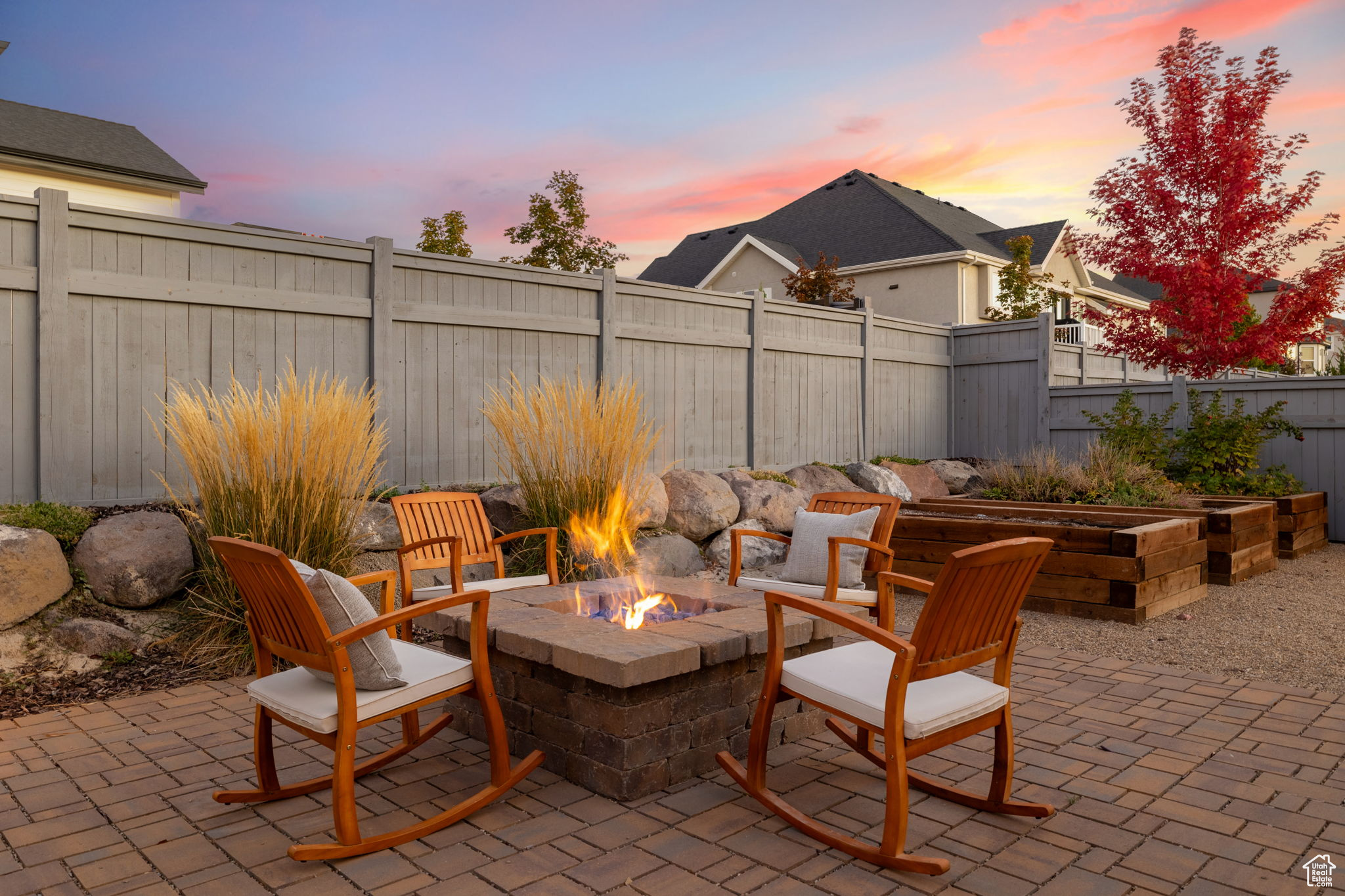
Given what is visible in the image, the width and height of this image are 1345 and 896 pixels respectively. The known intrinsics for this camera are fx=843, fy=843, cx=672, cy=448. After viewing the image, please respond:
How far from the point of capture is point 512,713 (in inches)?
113

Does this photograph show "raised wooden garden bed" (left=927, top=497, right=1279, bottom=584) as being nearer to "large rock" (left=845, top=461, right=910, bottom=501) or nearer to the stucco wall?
"large rock" (left=845, top=461, right=910, bottom=501)

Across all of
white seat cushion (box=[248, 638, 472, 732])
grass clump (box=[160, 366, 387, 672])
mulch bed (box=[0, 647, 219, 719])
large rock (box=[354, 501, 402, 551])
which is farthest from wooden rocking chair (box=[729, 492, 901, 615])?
mulch bed (box=[0, 647, 219, 719])

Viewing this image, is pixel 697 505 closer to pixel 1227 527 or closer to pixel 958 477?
pixel 1227 527

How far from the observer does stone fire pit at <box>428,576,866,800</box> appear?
2.47 meters

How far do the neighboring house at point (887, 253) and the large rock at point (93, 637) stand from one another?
47.4 ft

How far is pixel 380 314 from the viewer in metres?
5.30

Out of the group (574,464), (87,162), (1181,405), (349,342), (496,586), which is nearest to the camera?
(496,586)

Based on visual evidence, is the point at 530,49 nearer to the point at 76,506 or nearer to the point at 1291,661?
the point at 76,506

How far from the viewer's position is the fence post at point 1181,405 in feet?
27.5

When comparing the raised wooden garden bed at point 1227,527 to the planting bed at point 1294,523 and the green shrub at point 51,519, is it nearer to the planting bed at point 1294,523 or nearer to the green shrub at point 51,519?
the planting bed at point 1294,523

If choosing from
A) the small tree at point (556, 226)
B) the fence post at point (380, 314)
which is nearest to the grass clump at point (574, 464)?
the fence post at point (380, 314)

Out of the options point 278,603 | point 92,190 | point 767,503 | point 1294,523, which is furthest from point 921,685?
point 92,190

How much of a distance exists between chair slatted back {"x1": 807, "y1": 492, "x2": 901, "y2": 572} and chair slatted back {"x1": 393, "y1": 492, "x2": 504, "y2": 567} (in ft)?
5.30

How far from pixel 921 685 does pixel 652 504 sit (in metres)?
3.58
